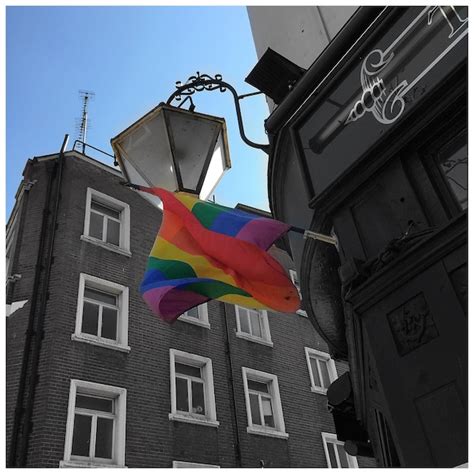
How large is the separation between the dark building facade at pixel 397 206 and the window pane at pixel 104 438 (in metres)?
9.51

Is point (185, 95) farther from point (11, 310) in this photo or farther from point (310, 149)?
point (11, 310)

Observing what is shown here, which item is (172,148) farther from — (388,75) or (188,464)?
(188,464)

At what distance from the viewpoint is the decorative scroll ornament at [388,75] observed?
→ 3170 millimetres

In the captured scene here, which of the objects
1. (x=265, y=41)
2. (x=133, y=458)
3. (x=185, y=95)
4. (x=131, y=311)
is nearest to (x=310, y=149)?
(x=185, y=95)

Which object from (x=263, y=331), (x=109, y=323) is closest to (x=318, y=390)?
(x=263, y=331)

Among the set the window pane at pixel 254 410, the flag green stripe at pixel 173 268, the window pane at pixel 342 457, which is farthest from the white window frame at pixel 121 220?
the flag green stripe at pixel 173 268

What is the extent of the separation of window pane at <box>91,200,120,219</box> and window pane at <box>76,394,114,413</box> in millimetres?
6596

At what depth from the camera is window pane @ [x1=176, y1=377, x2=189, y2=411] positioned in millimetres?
14586

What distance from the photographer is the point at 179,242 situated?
4.62 metres

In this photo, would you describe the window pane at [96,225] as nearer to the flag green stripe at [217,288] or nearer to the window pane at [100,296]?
the window pane at [100,296]

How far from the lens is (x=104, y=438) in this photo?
1262 cm

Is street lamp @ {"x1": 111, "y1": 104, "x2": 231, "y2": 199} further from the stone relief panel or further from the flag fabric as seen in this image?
the stone relief panel

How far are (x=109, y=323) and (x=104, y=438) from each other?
3.25 meters

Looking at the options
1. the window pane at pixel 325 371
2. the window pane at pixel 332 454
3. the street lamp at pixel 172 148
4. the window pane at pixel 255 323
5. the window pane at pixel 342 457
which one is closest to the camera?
the street lamp at pixel 172 148
